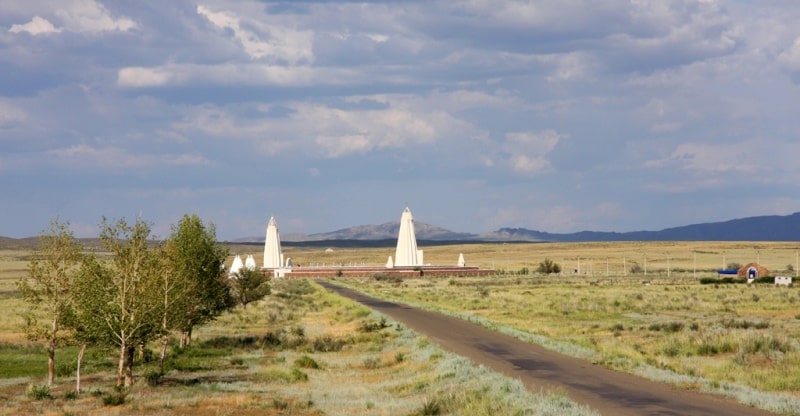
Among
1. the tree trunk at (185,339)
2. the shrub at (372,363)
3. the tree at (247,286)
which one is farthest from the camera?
the tree at (247,286)

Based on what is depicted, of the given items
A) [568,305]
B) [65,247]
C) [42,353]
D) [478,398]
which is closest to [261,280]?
[568,305]

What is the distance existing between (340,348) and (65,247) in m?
11.7

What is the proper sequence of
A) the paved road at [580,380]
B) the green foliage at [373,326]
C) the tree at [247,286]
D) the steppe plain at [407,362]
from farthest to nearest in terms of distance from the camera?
the tree at [247,286] < the green foliage at [373,326] < the steppe plain at [407,362] < the paved road at [580,380]

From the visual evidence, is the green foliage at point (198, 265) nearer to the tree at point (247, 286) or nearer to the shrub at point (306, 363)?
the shrub at point (306, 363)

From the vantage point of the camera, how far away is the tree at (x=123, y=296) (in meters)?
23.2

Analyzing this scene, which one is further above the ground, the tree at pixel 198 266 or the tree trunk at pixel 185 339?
the tree at pixel 198 266

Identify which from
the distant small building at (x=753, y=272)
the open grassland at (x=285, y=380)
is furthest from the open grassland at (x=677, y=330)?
the distant small building at (x=753, y=272)

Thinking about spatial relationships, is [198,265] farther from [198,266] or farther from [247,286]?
[247,286]

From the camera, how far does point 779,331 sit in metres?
33.5

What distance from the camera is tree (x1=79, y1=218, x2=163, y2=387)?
23156 millimetres

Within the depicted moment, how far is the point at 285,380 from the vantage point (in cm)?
2469

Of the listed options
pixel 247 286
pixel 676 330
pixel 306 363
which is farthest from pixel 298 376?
pixel 247 286

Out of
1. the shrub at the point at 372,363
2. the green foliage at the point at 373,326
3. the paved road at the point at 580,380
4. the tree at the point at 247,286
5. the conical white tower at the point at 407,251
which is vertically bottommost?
the shrub at the point at 372,363

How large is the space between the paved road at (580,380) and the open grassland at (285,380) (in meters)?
0.92
